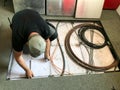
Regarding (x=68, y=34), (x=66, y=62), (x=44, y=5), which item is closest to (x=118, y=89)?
(x=66, y=62)

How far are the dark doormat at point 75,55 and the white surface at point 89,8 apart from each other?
11 centimetres

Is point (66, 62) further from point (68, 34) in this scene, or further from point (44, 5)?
point (44, 5)

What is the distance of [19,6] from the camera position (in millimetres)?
2482

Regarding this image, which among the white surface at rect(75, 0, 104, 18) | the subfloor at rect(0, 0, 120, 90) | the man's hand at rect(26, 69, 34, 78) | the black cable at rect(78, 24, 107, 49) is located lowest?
the subfloor at rect(0, 0, 120, 90)

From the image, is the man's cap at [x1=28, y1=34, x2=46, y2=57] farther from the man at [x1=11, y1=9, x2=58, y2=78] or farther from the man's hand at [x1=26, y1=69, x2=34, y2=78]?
the man's hand at [x1=26, y1=69, x2=34, y2=78]

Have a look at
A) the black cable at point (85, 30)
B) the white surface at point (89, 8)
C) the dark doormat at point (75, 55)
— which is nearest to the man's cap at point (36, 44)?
the dark doormat at point (75, 55)

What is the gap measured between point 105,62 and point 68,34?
63cm

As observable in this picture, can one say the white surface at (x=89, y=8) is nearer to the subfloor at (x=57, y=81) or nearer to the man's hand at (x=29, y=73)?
the subfloor at (x=57, y=81)

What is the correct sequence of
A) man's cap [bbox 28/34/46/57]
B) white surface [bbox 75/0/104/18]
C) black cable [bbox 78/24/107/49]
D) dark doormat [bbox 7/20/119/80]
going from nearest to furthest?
man's cap [bbox 28/34/46/57] < dark doormat [bbox 7/20/119/80] < black cable [bbox 78/24/107/49] < white surface [bbox 75/0/104/18]

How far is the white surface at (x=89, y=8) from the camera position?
8.13 ft

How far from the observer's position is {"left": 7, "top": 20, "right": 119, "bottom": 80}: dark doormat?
203 centimetres

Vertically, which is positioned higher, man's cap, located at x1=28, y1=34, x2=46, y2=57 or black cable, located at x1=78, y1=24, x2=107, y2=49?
man's cap, located at x1=28, y1=34, x2=46, y2=57

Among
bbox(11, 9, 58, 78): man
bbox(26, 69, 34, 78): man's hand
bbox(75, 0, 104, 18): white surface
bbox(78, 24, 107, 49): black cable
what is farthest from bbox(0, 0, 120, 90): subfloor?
bbox(75, 0, 104, 18): white surface

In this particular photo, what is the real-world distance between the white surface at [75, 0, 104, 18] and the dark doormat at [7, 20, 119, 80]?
111 millimetres
